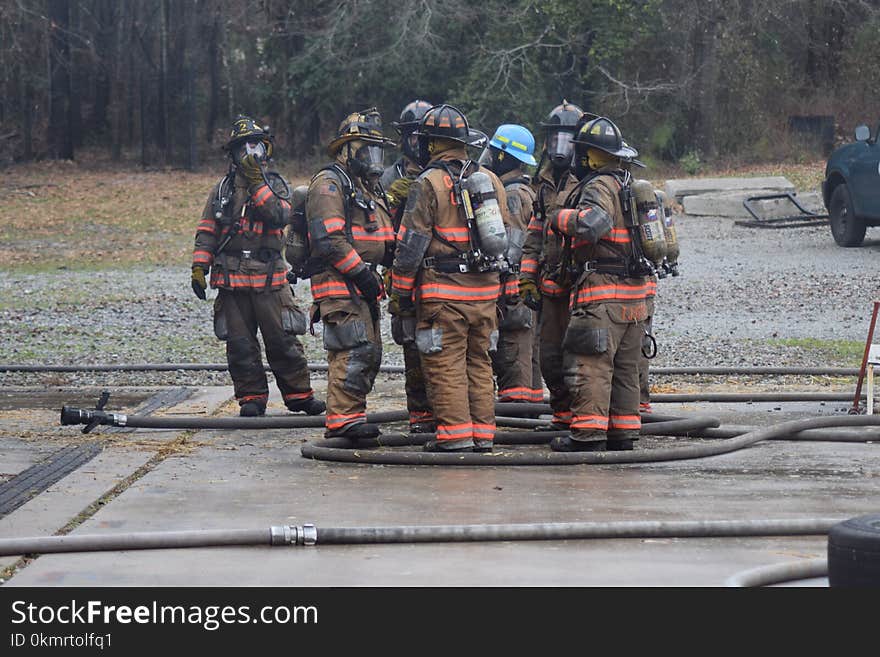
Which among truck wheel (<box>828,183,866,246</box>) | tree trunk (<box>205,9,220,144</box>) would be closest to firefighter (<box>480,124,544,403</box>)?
truck wheel (<box>828,183,866,246</box>)

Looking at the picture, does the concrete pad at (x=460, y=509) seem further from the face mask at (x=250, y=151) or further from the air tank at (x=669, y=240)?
the face mask at (x=250, y=151)

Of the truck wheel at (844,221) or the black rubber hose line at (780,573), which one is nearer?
the black rubber hose line at (780,573)

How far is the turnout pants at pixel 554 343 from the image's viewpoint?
26.5 feet

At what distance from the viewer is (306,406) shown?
903 cm

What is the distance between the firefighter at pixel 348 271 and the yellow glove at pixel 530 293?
2.65ft

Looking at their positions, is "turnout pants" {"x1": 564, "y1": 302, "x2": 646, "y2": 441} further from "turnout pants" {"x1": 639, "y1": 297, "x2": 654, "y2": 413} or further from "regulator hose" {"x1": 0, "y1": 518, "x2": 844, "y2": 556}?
"regulator hose" {"x1": 0, "y1": 518, "x2": 844, "y2": 556}

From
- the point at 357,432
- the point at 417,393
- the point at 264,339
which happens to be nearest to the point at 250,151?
the point at 264,339

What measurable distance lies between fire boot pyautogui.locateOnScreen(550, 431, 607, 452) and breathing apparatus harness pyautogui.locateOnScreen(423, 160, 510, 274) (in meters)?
0.96

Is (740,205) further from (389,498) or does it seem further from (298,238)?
(389,498)

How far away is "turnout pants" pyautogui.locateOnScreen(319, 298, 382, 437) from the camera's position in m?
7.69

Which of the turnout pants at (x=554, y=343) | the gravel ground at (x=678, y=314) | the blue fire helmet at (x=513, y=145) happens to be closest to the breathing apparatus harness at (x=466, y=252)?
the turnout pants at (x=554, y=343)

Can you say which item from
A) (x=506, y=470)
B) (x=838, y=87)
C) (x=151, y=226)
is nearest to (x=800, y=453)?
(x=506, y=470)

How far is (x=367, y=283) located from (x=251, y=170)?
1575 mm

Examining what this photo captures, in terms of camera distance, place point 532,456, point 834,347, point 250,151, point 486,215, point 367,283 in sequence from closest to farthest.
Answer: point 532,456 < point 486,215 < point 367,283 < point 250,151 < point 834,347
